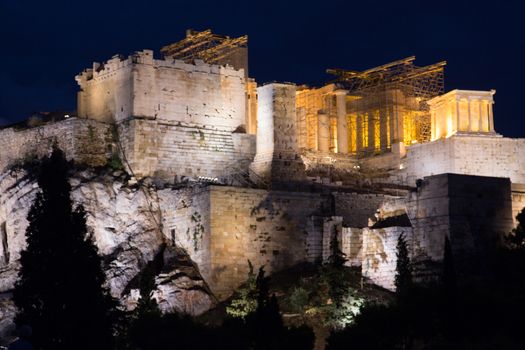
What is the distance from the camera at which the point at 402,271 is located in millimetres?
58125

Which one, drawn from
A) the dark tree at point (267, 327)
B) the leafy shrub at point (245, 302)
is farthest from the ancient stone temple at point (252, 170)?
the dark tree at point (267, 327)

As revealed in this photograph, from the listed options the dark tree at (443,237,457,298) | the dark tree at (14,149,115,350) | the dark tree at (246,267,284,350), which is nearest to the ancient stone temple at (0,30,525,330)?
the dark tree at (443,237,457,298)

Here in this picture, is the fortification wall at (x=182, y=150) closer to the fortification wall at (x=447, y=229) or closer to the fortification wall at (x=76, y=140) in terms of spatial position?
the fortification wall at (x=76, y=140)

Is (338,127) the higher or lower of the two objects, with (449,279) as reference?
higher

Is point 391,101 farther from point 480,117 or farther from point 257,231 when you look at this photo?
point 257,231

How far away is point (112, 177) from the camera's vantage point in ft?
222

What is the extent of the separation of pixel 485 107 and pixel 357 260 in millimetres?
17408

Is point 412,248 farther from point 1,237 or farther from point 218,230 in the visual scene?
point 1,237

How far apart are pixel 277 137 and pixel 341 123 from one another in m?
12.7

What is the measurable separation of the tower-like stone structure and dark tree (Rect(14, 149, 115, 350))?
25538mm

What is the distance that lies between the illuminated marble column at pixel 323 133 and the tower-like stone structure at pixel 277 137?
9.97m

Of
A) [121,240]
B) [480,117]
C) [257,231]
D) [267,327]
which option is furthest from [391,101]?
[267,327]

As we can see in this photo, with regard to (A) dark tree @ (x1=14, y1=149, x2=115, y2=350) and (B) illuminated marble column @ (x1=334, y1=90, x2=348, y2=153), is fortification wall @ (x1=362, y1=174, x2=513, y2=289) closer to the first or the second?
(B) illuminated marble column @ (x1=334, y1=90, x2=348, y2=153)

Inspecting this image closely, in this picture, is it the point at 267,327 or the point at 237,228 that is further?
the point at 237,228
